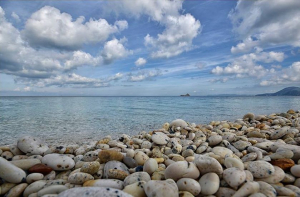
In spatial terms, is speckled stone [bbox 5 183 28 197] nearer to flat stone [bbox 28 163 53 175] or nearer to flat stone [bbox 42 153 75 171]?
flat stone [bbox 28 163 53 175]

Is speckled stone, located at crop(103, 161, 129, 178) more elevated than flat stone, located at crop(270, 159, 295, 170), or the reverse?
flat stone, located at crop(270, 159, 295, 170)

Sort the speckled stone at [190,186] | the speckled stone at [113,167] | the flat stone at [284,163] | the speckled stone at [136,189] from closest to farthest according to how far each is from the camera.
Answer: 1. the speckled stone at [136,189]
2. the speckled stone at [190,186]
3. the flat stone at [284,163]
4. the speckled stone at [113,167]

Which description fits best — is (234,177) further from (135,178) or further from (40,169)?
(40,169)

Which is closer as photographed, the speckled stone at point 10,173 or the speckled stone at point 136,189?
the speckled stone at point 136,189

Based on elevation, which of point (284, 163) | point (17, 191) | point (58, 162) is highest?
point (284, 163)

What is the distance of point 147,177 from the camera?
284cm

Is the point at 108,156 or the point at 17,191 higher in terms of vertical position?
the point at 108,156

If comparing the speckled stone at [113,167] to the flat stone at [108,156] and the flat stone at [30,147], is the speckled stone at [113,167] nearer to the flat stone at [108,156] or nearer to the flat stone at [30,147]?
the flat stone at [108,156]

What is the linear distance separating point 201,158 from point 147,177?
0.92 m

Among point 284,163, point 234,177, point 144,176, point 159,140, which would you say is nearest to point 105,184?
point 144,176

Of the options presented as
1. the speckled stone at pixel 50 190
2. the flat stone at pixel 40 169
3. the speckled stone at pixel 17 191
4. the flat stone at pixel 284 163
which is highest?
the flat stone at pixel 284 163

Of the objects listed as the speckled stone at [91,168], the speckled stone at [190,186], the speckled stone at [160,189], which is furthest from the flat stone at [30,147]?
the speckled stone at [190,186]

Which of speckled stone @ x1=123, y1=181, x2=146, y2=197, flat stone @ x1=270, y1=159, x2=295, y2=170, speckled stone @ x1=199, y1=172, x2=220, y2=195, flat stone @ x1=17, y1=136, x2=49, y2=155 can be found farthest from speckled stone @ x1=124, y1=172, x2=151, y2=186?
flat stone @ x1=17, y1=136, x2=49, y2=155

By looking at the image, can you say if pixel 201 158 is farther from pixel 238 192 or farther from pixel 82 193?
pixel 82 193
